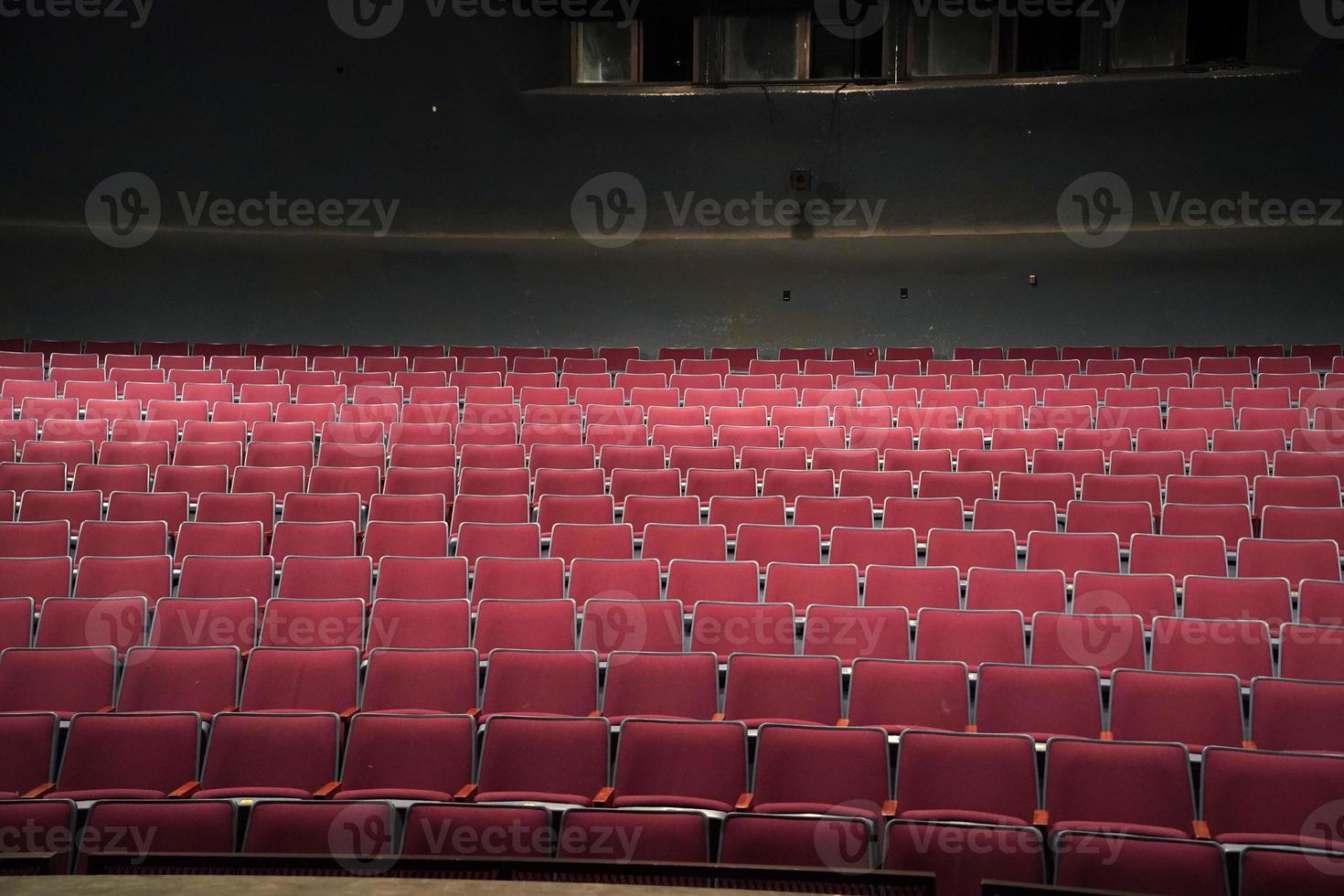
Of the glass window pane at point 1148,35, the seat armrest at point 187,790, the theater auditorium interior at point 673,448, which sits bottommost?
the seat armrest at point 187,790

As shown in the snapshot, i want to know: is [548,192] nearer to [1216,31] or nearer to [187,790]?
[1216,31]

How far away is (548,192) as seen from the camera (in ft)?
20.0

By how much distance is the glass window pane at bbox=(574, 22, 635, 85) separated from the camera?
20.4 ft

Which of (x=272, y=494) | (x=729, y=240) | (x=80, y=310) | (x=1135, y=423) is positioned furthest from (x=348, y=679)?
(x=80, y=310)

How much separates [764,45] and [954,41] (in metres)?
1.03

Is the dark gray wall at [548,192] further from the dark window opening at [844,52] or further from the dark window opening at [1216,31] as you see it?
the dark window opening at [1216,31]

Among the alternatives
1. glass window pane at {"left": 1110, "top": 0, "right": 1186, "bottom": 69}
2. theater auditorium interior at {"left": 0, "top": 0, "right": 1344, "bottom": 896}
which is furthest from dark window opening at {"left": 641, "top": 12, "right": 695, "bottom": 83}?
glass window pane at {"left": 1110, "top": 0, "right": 1186, "bottom": 69}

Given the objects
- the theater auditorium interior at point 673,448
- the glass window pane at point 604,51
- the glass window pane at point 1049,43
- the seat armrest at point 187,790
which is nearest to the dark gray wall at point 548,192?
the theater auditorium interior at point 673,448

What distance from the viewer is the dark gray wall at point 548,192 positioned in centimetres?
573

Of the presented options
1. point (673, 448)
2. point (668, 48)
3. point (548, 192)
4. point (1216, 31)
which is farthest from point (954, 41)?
point (673, 448)

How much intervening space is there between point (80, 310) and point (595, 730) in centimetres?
548

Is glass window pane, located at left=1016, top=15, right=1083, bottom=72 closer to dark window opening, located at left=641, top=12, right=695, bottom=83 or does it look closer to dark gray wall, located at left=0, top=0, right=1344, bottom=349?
dark gray wall, located at left=0, top=0, right=1344, bottom=349

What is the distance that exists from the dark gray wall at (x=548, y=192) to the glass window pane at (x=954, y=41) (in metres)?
0.23

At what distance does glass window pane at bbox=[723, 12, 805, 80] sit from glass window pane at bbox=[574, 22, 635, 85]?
1.95ft
